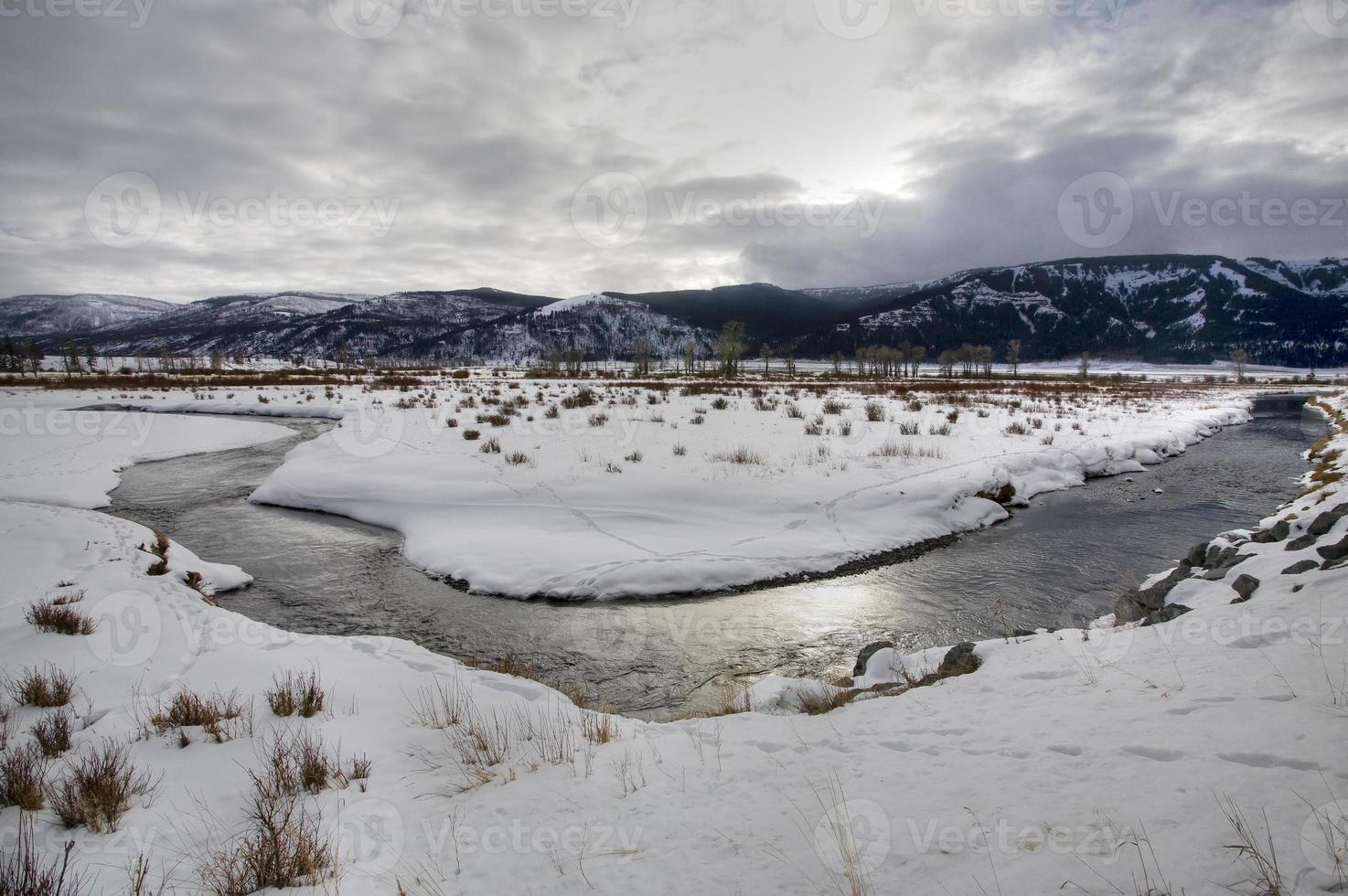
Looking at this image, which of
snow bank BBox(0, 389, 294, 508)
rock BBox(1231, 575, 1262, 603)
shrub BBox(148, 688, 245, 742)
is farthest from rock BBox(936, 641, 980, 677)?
snow bank BBox(0, 389, 294, 508)

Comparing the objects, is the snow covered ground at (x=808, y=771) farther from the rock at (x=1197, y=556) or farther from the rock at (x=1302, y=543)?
the rock at (x=1197, y=556)

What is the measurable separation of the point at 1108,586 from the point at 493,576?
29.1 ft

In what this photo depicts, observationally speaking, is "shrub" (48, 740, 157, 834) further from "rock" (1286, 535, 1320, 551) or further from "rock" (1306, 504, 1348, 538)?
"rock" (1306, 504, 1348, 538)

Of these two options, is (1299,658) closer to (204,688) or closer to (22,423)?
(204,688)

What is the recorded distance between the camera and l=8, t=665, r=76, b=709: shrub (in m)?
4.46

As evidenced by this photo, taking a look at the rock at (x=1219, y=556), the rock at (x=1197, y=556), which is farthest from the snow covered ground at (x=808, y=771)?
the rock at (x=1197, y=556)

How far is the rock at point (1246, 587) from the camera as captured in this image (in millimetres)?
4957

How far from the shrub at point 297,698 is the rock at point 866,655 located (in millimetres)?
5035

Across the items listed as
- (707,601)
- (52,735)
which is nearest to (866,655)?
(707,601)

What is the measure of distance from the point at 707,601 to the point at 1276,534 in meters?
7.32

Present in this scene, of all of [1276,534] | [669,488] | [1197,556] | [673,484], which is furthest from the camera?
[673,484]

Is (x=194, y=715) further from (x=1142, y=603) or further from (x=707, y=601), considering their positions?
(x=1142, y=603)

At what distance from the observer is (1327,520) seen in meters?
5.95

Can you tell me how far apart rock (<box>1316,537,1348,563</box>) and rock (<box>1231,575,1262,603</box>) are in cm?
57
